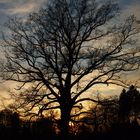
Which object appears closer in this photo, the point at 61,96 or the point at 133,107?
the point at 61,96

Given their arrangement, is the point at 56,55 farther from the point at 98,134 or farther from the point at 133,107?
the point at 133,107

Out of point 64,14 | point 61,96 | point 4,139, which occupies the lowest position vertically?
point 4,139

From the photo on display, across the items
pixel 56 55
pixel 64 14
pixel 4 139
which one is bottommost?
pixel 4 139

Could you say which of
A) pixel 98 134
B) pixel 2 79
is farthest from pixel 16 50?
pixel 98 134

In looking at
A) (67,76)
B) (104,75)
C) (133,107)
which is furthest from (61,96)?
(133,107)

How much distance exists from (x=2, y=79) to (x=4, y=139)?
15.1ft

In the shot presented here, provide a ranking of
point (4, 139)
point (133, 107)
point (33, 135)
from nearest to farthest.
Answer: point (4, 139), point (33, 135), point (133, 107)

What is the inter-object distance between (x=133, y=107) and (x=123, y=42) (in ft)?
114

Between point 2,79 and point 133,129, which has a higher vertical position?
point 2,79

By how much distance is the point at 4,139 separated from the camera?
101 feet

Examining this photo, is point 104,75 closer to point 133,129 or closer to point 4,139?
point 133,129

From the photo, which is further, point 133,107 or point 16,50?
point 133,107

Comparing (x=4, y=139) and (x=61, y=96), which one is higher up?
(x=61, y=96)

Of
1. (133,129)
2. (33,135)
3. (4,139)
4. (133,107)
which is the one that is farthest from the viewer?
(133,107)
